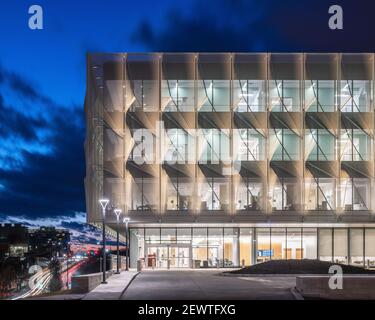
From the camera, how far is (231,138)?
60.8 metres

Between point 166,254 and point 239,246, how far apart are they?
7.22 m

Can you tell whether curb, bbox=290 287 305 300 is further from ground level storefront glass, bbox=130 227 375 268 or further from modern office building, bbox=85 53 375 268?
ground level storefront glass, bbox=130 227 375 268

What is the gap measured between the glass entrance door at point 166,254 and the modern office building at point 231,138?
5.12 metres

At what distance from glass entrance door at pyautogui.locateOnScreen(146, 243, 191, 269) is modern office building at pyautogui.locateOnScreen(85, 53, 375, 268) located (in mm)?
5116

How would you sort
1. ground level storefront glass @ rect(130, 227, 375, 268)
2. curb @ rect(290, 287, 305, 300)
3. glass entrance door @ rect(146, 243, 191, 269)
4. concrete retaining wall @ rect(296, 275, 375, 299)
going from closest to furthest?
concrete retaining wall @ rect(296, 275, 375, 299) < curb @ rect(290, 287, 305, 300) < ground level storefront glass @ rect(130, 227, 375, 268) < glass entrance door @ rect(146, 243, 191, 269)

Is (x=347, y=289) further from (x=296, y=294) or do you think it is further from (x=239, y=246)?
(x=239, y=246)

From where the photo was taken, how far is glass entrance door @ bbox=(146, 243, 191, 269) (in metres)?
65.1

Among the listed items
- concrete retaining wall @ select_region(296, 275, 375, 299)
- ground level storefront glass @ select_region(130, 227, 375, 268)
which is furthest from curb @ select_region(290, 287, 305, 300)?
ground level storefront glass @ select_region(130, 227, 375, 268)

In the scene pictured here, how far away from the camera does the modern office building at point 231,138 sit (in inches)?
2378

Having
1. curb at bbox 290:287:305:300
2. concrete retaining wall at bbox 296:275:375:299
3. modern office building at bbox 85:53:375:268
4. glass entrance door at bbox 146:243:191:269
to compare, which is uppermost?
modern office building at bbox 85:53:375:268

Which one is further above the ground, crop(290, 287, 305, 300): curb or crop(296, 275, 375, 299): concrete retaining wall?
crop(296, 275, 375, 299): concrete retaining wall

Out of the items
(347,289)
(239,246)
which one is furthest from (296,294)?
(239,246)

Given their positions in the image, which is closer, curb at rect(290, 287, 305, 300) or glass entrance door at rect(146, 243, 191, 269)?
curb at rect(290, 287, 305, 300)

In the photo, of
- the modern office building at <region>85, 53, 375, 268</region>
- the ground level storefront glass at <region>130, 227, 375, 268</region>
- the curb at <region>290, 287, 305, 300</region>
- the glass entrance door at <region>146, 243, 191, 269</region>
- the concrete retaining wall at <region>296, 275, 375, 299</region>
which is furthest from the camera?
the glass entrance door at <region>146, 243, 191, 269</region>
